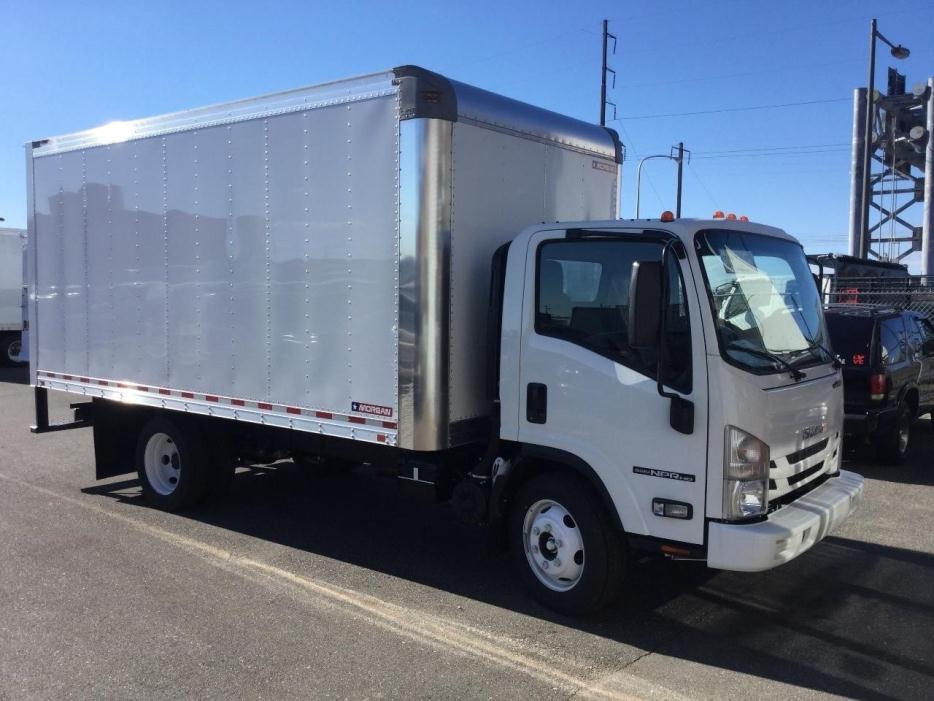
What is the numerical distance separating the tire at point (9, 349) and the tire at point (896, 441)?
2112cm

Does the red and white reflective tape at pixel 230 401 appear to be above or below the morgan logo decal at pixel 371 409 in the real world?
below

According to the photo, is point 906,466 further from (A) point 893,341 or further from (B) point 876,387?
(A) point 893,341

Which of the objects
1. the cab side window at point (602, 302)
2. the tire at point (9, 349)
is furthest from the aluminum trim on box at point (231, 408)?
the tire at point (9, 349)

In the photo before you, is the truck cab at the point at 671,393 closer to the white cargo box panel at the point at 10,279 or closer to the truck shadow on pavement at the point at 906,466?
the truck shadow on pavement at the point at 906,466

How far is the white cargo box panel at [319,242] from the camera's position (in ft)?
16.9

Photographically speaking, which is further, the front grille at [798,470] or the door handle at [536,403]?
the door handle at [536,403]

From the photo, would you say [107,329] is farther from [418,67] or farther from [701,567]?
[701,567]

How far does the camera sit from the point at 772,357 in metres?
4.60

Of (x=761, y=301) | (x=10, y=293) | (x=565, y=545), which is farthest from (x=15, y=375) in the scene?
(x=761, y=301)

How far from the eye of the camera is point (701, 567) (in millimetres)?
5988

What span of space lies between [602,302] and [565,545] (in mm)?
1526

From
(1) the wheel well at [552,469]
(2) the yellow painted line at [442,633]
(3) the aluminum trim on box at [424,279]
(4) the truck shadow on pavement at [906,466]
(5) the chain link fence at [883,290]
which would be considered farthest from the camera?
(5) the chain link fence at [883,290]

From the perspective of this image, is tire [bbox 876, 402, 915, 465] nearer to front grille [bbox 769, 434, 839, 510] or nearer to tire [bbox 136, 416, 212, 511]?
front grille [bbox 769, 434, 839, 510]

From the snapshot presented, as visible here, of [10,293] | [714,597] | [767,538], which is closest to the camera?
[767,538]
